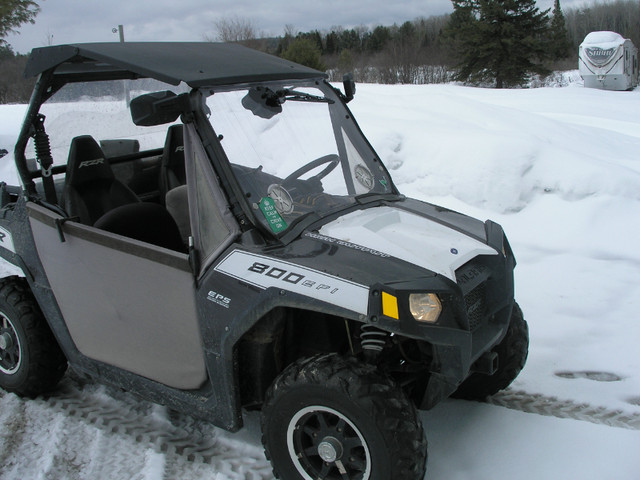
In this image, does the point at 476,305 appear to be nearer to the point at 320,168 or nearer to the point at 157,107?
the point at 320,168

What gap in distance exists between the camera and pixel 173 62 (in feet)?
8.89

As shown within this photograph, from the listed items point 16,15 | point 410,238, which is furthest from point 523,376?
point 16,15

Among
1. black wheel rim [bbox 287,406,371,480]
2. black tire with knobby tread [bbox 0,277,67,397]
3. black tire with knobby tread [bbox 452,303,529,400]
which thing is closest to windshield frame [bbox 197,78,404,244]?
black wheel rim [bbox 287,406,371,480]

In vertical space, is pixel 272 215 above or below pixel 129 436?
above

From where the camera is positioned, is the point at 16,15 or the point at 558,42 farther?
the point at 558,42

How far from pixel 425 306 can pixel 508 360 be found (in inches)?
42.0

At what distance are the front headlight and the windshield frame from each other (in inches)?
24.1

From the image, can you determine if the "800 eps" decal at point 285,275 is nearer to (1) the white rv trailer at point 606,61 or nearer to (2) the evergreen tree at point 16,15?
(2) the evergreen tree at point 16,15

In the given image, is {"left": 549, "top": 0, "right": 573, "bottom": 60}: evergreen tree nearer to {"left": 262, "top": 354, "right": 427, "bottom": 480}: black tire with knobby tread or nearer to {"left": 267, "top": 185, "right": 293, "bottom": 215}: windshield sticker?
{"left": 267, "top": 185, "right": 293, "bottom": 215}: windshield sticker

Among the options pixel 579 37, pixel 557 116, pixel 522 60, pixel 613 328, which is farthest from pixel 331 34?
pixel 613 328

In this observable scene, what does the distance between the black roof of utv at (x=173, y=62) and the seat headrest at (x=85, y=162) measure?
38 cm

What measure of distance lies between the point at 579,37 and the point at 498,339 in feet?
198

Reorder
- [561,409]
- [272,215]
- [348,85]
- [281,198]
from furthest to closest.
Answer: [348,85] < [561,409] < [281,198] < [272,215]

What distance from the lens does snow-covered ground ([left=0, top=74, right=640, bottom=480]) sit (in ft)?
9.09
